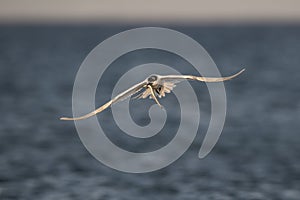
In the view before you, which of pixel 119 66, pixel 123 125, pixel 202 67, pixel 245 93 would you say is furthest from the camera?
pixel 119 66

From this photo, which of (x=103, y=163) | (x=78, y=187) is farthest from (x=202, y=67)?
(x=78, y=187)

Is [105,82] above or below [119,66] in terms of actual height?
below

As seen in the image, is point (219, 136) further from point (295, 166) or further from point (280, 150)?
point (295, 166)

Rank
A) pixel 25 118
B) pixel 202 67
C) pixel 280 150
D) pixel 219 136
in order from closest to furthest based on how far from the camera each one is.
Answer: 1. pixel 280 150
2. pixel 219 136
3. pixel 25 118
4. pixel 202 67

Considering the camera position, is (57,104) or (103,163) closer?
(103,163)

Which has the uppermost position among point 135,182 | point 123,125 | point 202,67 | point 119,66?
point 119,66

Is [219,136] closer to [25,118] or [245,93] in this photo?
[25,118]

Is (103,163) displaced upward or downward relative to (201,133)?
downward

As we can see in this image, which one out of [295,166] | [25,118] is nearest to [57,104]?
[25,118]

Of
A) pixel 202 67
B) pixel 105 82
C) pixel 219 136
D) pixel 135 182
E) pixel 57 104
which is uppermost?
pixel 202 67
